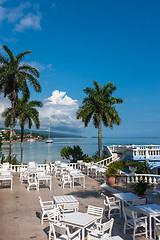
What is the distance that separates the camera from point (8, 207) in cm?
841

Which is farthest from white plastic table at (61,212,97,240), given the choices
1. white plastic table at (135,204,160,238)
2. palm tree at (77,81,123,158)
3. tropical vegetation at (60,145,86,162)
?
tropical vegetation at (60,145,86,162)

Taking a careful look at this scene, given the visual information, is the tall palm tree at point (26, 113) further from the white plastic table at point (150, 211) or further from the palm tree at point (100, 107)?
the white plastic table at point (150, 211)

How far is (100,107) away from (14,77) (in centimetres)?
997

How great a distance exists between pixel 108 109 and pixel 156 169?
817 cm

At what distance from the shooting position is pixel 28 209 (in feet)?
26.8

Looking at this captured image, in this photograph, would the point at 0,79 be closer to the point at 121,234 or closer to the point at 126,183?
the point at 126,183

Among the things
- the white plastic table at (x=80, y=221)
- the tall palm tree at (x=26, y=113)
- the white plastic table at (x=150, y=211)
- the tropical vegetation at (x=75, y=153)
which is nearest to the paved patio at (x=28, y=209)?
the white plastic table at (x=150, y=211)

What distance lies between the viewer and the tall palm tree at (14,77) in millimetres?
19422

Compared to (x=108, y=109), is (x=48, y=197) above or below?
below

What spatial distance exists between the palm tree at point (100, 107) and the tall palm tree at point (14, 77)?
6555 millimetres

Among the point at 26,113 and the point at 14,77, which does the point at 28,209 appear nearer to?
the point at 14,77

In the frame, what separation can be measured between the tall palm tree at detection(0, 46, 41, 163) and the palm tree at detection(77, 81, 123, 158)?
6555mm

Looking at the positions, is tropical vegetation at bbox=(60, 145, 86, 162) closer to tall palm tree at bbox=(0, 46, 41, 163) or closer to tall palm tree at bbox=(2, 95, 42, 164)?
tall palm tree at bbox=(2, 95, 42, 164)

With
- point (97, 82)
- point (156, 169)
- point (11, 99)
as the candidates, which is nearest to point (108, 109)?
point (97, 82)
